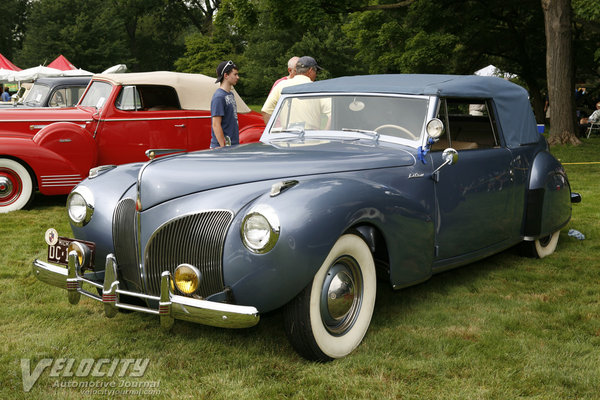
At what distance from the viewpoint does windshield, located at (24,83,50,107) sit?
32.1ft

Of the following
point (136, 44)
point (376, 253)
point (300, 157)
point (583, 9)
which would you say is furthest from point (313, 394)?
point (136, 44)

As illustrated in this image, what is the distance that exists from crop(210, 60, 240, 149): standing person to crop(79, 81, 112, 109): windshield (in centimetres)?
295

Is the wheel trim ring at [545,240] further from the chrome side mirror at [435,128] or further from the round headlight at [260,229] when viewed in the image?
the round headlight at [260,229]

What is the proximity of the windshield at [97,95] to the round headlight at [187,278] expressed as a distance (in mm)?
6001

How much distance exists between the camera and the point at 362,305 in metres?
3.53

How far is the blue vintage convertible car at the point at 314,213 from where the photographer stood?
3.06 meters

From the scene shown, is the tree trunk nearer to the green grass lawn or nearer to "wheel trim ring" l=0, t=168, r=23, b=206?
the green grass lawn

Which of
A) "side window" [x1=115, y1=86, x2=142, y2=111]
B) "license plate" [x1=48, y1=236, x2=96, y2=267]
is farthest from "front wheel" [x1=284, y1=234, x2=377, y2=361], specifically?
"side window" [x1=115, y1=86, x2=142, y2=111]

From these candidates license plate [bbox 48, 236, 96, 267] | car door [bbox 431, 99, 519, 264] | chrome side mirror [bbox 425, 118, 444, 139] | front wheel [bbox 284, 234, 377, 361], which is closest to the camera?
Answer: front wheel [bbox 284, 234, 377, 361]

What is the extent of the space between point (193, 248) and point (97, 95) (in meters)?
6.29

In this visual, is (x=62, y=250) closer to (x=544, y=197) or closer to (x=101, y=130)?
(x=544, y=197)

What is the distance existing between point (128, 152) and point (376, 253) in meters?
5.66

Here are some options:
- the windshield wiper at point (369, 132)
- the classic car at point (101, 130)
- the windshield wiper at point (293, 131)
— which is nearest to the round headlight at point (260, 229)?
the windshield wiper at point (369, 132)

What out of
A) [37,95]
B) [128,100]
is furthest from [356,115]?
[37,95]
